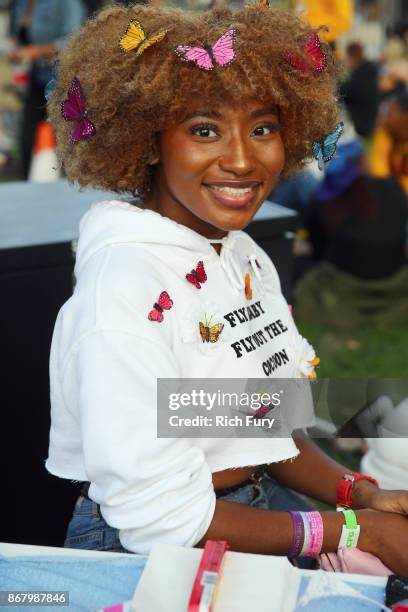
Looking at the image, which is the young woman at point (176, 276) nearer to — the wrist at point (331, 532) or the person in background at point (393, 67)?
the wrist at point (331, 532)

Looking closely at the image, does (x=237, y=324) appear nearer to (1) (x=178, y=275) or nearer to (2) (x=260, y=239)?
(1) (x=178, y=275)

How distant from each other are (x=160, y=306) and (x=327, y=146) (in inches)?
26.4

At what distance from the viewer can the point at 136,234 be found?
169 cm

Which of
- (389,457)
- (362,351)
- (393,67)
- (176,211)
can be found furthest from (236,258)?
(393,67)

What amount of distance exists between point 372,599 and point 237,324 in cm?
63

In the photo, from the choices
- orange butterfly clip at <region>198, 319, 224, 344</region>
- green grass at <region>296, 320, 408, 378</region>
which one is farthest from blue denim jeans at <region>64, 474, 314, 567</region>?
green grass at <region>296, 320, 408, 378</region>

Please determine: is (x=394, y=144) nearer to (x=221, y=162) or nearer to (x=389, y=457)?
(x=389, y=457)

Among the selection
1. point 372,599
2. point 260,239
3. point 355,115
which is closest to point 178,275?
point 372,599

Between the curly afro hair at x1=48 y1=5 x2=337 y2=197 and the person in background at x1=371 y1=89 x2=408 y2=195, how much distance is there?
11.6 feet

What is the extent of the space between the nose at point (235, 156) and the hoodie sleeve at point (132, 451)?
1.39ft

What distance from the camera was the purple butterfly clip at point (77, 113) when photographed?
5.79 ft

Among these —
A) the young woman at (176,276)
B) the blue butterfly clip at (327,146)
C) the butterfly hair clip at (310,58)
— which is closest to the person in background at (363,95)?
the blue butterfly clip at (327,146)

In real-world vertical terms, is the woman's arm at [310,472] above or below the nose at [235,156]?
below

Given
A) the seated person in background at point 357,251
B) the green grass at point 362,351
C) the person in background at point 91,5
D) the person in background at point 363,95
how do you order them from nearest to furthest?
the green grass at point 362,351 < the seated person in background at point 357,251 < the person in background at point 91,5 < the person in background at point 363,95
